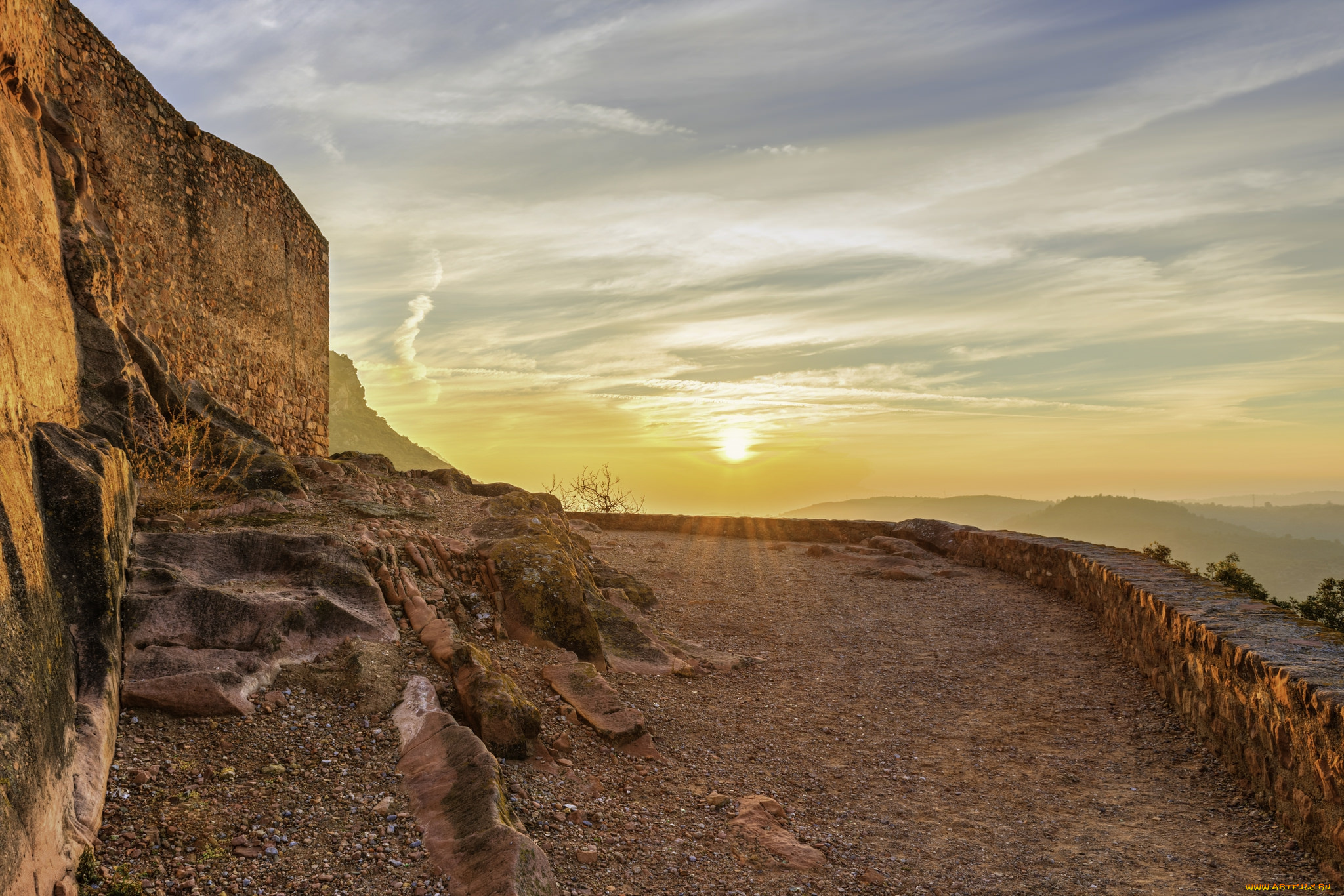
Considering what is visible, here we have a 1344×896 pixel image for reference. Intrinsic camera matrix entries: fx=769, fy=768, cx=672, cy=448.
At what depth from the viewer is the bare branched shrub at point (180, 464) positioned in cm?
573

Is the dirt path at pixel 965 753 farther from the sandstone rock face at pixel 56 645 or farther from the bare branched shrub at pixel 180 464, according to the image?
the bare branched shrub at pixel 180 464

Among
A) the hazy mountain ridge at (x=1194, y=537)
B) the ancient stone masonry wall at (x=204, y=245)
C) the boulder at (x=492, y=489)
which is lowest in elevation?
the hazy mountain ridge at (x=1194, y=537)

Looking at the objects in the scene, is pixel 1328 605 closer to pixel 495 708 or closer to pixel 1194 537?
pixel 495 708

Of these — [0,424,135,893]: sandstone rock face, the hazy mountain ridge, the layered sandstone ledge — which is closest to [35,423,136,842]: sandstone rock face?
[0,424,135,893]: sandstone rock face

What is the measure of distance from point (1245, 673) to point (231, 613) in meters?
6.16

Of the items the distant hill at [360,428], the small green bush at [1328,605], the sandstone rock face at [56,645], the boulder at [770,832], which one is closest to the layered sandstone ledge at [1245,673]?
the boulder at [770,832]

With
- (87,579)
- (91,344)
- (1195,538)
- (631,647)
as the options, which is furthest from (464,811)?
(1195,538)

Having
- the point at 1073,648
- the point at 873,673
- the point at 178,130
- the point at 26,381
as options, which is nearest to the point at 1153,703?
the point at 1073,648

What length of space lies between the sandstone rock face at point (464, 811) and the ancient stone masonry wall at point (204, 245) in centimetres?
609

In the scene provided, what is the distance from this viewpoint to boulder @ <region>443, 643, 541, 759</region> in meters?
4.35

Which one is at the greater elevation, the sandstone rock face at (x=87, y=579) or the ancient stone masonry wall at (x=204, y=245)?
the ancient stone masonry wall at (x=204, y=245)

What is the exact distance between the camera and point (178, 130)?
31.0ft

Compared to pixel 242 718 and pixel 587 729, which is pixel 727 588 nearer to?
pixel 587 729

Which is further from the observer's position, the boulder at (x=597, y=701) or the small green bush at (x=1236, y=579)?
the small green bush at (x=1236, y=579)
